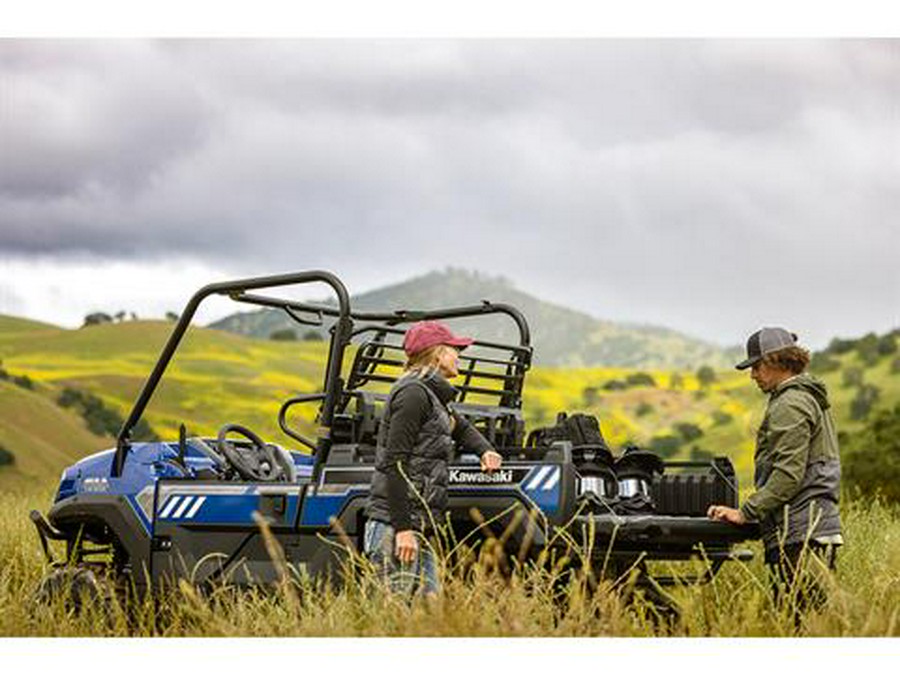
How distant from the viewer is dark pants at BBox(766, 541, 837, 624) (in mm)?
5926

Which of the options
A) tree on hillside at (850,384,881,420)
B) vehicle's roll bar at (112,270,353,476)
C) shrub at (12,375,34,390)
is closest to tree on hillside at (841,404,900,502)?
tree on hillside at (850,384,881,420)

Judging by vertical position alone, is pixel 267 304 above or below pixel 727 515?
above

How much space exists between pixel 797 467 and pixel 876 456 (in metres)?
20.4

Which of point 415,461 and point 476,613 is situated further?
point 415,461

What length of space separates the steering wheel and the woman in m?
1.33

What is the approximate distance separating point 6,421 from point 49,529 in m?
16.6

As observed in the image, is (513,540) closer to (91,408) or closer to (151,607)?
(151,607)

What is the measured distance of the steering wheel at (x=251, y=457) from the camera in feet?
25.1

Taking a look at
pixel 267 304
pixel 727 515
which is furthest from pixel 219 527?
pixel 727 515

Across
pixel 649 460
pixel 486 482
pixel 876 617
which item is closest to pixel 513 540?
pixel 486 482

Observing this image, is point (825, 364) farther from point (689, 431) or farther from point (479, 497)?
point (479, 497)

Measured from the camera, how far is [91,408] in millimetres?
27312

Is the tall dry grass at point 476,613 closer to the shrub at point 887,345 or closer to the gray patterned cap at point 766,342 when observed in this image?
the gray patterned cap at point 766,342

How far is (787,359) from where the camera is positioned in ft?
21.7
